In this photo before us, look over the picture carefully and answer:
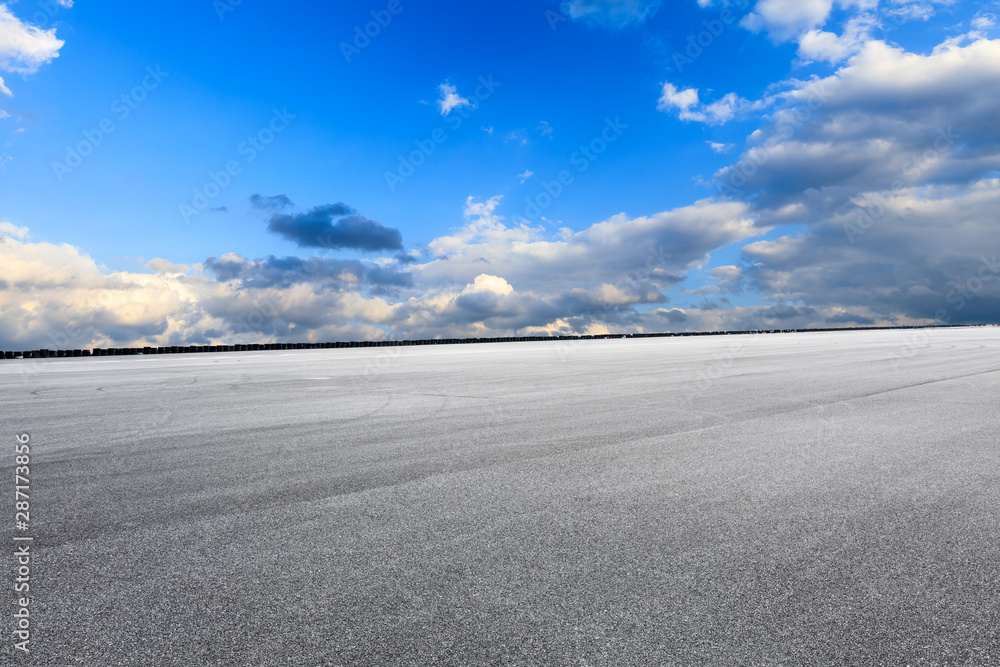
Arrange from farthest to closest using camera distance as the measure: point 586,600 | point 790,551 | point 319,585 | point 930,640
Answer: point 790,551
point 319,585
point 586,600
point 930,640

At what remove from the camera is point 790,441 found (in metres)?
6.89

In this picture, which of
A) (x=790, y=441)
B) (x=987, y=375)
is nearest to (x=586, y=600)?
(x=790, y=441)

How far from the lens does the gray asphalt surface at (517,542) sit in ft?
8.35

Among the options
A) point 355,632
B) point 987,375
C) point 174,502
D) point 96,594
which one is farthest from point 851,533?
point 987,375

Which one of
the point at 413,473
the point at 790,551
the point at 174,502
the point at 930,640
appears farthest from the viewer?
the point at 413,473

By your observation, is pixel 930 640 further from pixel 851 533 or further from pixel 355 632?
pixel 355 632

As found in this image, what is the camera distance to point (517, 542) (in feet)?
12.0

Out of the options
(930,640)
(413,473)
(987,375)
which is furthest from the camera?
(987,375)

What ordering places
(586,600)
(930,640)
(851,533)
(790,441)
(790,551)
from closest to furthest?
(930,640)
(586,600)
(790,551)
(851,533)
(790,441)

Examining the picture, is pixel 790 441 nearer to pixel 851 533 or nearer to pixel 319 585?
pixel 851 533

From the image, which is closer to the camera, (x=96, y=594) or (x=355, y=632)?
(x=355, y=632)

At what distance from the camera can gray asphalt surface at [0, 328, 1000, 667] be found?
8.35 ft

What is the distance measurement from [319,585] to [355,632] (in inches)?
22.2

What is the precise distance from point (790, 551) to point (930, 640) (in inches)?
38.4
